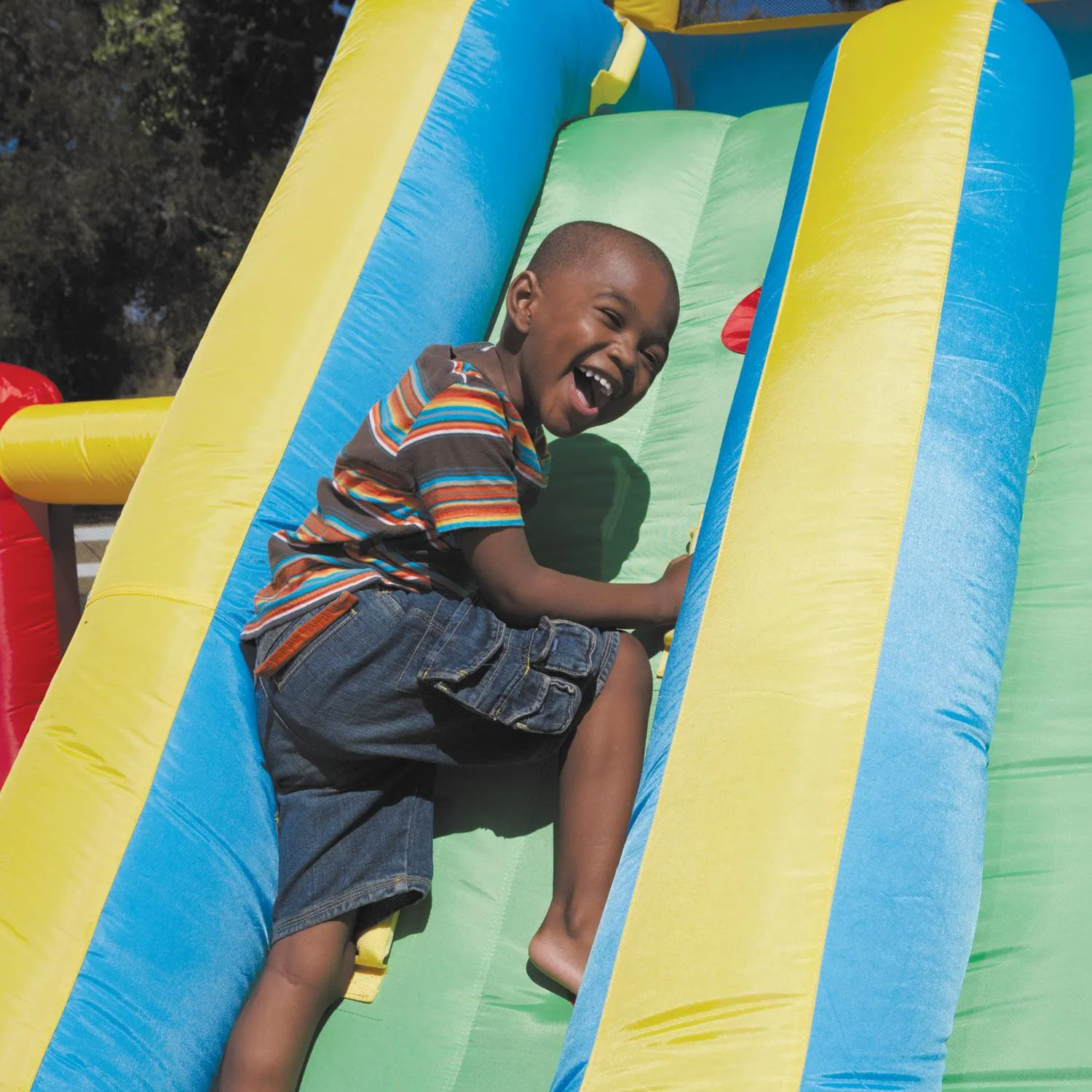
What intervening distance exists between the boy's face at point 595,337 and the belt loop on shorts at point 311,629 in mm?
401

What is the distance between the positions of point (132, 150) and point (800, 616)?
408 inches

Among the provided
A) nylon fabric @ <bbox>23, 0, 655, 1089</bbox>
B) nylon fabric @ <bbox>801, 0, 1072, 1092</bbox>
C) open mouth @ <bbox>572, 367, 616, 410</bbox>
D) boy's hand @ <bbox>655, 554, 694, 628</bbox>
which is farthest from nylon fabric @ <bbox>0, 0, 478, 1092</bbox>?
nylon fabric @ <bbox>801, 0, 1072, 1092</bbox>

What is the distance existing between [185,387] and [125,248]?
973 centimetres

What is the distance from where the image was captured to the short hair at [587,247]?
1715mm

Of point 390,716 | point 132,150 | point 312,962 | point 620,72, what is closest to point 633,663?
point 390,716

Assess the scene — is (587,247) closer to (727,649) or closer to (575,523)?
(575,523)

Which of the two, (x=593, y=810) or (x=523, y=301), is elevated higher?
(x=523, y=301)

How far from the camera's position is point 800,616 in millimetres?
1280

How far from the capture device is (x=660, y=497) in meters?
1.97

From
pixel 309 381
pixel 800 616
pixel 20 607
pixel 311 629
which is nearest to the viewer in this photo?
pixel 800 616

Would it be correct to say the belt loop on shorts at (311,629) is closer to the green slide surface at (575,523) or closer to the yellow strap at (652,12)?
the green slide surface at (575,523)

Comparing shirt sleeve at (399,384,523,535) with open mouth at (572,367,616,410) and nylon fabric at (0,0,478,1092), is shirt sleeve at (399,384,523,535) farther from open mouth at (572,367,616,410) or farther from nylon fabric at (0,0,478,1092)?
nylon fabric at (0,0,478,1092)

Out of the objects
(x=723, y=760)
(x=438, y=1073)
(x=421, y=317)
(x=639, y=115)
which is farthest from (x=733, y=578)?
(x=639, y=115)

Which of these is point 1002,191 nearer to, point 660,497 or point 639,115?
point 660,497
